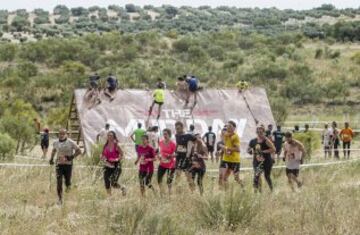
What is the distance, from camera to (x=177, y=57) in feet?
207

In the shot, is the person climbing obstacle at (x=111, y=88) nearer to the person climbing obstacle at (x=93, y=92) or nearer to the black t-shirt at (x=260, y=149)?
the person climbing obstacle at (x=93, y=92)

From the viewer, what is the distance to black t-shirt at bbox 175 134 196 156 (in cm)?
1538

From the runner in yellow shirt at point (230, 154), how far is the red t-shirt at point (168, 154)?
107cm

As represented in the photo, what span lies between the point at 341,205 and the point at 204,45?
176ft

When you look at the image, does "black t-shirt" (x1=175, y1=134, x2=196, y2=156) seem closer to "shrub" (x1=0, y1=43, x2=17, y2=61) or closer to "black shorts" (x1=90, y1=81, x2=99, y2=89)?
"black shorts" (x1=90, y1=81, x2=99, y2=89)

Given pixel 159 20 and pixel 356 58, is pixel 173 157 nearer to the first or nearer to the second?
pixel 356 58

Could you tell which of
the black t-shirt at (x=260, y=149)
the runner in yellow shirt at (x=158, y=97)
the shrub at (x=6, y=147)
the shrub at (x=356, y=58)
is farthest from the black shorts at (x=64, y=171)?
the shrub at (x=356, y=58)

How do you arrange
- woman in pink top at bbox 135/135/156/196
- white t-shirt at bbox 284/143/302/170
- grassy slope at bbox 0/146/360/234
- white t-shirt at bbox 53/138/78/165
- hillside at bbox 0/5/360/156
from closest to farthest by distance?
grassy slope at bbox 0/146/360/234 → white t-shirt at bbox 53/138/78/165 → woman in pink top at bbox 135/135/156/196 → white t-shirt at bbox 284/143/302/170 → hillside at bbox 0/5/360/156

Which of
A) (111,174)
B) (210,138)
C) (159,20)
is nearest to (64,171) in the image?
(111,174)

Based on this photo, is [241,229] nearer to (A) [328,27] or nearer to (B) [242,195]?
(B) [242,195]

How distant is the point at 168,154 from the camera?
14898mm

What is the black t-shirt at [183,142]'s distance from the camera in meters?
15.4

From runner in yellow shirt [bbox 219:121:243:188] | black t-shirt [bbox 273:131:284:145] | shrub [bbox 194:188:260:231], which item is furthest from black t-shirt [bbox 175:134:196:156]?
black t-shirt [bbox 273:131:284:145]

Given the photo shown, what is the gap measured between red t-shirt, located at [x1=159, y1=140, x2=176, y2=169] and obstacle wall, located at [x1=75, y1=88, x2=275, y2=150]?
9129 mm
